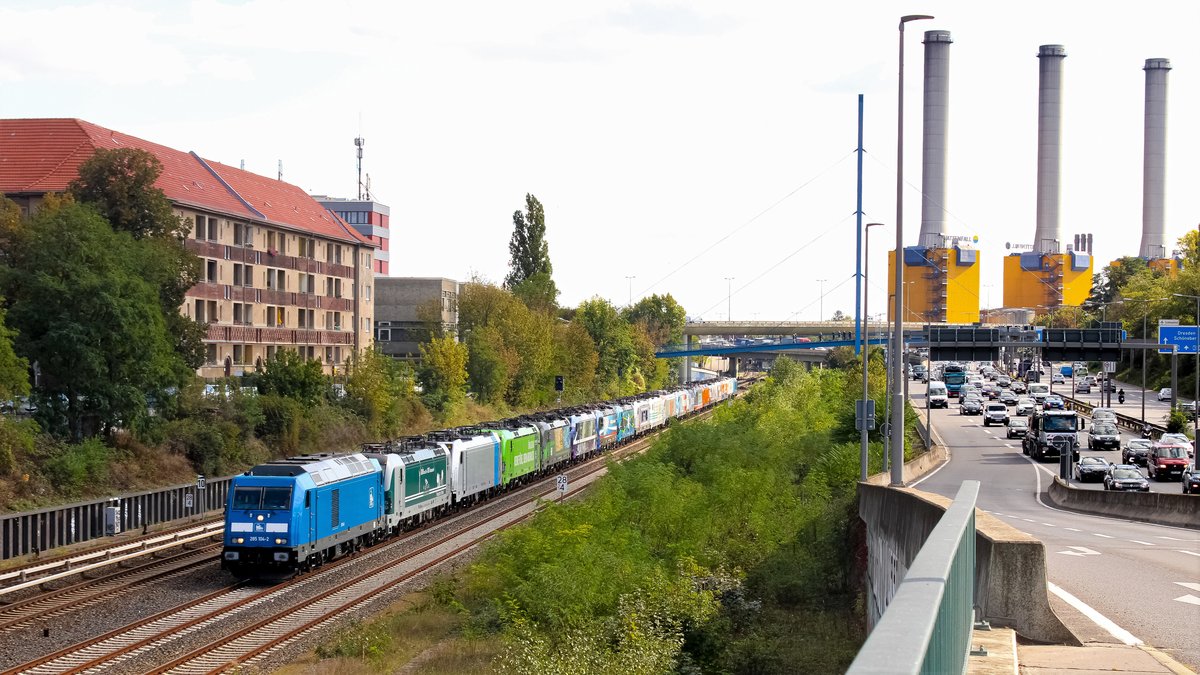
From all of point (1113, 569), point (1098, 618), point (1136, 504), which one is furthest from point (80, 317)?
point (1098, 618)

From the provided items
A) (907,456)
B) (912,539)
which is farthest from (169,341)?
(912,539)

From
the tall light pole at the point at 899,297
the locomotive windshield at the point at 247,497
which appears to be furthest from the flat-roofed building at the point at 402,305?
the tall light pole at the point at 899,297

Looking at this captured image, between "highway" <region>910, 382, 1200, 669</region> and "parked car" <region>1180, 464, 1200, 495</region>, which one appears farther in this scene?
"parked car" <region>1180, 464, 1200, 495</region>

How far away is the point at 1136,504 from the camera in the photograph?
41.1 m

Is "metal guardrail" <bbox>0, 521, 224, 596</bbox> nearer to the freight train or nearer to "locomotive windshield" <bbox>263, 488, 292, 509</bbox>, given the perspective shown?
the freight train

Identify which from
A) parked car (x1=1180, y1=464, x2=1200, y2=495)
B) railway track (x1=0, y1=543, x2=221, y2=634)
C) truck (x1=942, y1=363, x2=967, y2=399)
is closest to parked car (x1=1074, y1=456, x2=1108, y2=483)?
parked car (x1=1180, y1=464, x2=1200, y2=495)

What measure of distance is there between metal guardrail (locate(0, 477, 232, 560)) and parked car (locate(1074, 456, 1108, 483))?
34.5 m

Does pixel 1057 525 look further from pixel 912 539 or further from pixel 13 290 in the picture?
pixel 13 290

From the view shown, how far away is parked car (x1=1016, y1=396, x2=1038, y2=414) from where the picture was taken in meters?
98.6

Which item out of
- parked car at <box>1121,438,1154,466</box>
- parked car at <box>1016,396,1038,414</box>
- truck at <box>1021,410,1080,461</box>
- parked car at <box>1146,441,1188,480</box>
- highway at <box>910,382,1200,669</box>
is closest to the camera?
highway at <box>910,382,1200,669</box>

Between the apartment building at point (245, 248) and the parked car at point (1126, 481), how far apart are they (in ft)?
138

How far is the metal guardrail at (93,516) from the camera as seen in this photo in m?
37.4

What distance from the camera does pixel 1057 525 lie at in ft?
112

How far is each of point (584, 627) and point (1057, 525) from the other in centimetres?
1449
